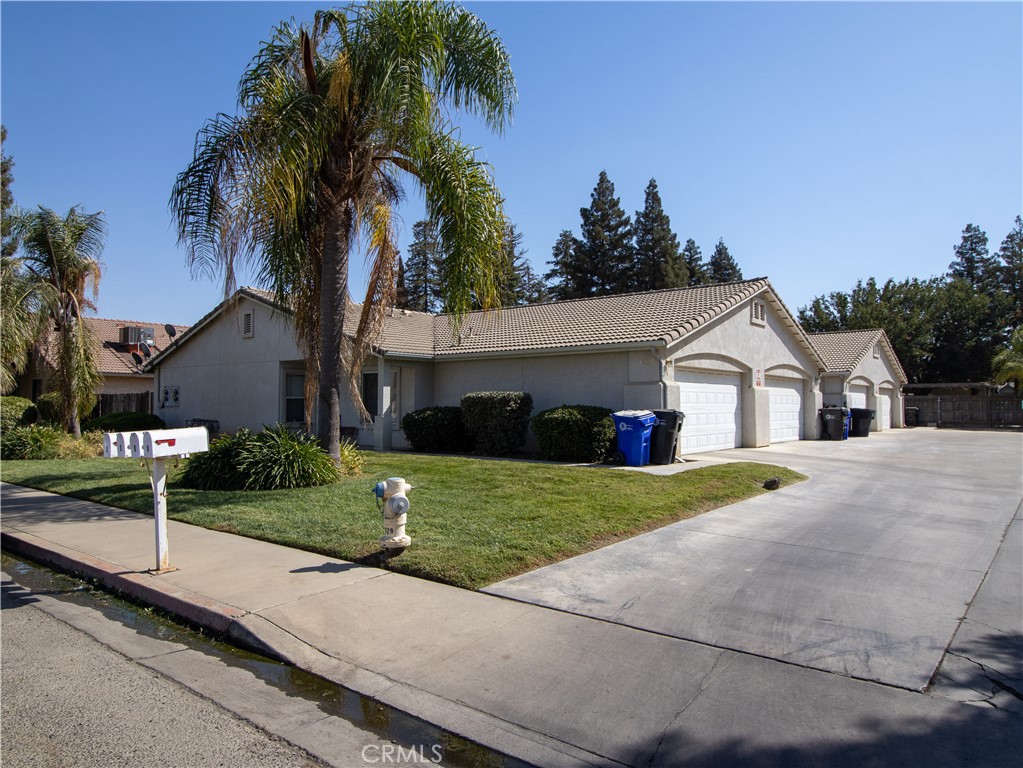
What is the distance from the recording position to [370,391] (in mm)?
20422

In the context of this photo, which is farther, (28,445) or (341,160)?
(28,445)

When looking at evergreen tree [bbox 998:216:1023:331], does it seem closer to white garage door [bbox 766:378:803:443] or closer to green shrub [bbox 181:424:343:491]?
white garage door [bbox 766:378:803:443]

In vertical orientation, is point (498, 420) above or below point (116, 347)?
below

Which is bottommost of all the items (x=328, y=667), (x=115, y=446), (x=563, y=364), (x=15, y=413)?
(x=328, y=667)

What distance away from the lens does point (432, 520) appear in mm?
8500

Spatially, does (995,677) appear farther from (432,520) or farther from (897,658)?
(432,520)

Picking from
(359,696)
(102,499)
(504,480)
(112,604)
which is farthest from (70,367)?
(359,696)

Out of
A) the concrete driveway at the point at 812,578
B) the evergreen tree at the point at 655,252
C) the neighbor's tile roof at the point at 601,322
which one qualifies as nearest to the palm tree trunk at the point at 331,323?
the neighbor's tile roof at the point at 601,322

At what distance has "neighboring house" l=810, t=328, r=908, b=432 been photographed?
27594 mm

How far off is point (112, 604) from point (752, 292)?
17.7 meters

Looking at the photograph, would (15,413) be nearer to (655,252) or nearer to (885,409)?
(885,409)

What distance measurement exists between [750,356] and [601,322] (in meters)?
4.60

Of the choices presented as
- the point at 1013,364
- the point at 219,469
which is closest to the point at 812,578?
the point at 219,469

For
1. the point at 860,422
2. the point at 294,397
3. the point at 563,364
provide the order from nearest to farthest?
the point at 563,364, the point at 294,397, the point at 860,422
